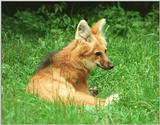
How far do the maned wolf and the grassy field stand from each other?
0.24 m

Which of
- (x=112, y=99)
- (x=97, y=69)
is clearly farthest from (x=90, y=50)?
(x=112, y=99)

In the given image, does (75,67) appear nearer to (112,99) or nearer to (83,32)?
(83,32)

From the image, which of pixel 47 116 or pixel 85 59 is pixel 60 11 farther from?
pixel 47 116

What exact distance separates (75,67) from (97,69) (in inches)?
33.6

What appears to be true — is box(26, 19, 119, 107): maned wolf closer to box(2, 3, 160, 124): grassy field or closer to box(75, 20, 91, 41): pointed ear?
box(75, 20, 91, 41): pointed ear

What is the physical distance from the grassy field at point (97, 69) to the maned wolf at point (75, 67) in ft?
0.77

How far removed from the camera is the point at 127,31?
1116 cm

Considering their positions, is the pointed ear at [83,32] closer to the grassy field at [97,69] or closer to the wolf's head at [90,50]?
the wolf's head at [90,50]

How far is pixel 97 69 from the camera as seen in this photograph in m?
7.99

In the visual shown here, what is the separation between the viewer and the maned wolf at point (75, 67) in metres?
6.71

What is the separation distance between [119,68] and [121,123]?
7.24 ft

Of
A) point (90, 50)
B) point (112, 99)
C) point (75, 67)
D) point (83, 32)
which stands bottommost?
point (112, 99)

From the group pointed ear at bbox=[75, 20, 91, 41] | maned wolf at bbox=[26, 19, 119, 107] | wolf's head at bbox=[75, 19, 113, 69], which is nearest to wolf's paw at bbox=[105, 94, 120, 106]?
maned wolf at bbox=[26, 19, 119, 107]

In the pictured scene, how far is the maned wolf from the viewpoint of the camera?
671 cm
